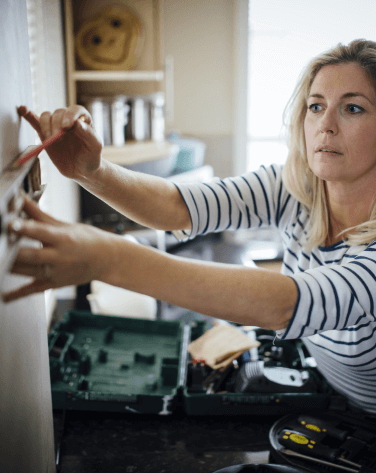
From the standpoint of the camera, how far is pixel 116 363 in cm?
111

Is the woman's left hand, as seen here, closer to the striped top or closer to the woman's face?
the striped top

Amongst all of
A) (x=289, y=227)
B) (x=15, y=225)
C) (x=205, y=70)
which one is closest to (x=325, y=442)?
(x=289, y=227)

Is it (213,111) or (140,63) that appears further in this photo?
(213,111)

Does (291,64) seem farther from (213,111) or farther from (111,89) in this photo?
(111,89)

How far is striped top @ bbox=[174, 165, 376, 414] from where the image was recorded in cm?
66

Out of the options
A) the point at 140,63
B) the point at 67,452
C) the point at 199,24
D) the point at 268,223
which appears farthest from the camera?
the point at 199,24

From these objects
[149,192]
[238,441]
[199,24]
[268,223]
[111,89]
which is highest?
[199,24]

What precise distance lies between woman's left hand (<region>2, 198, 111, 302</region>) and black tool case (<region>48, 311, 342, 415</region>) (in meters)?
0.42

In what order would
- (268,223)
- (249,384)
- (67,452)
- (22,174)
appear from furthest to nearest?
1. (268,223)
2. (249,384)
3. (67,452)
4. (22,174)

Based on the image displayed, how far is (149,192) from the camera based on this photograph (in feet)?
3.20

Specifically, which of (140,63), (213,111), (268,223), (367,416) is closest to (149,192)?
(268,223)

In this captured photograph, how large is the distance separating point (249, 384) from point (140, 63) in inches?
96.1

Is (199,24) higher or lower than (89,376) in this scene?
higher

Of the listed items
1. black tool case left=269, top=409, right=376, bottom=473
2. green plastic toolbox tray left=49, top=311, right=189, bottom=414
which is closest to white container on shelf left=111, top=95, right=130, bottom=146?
green plastic toolbox tray left=49, top=311, right=189, bottom=414
